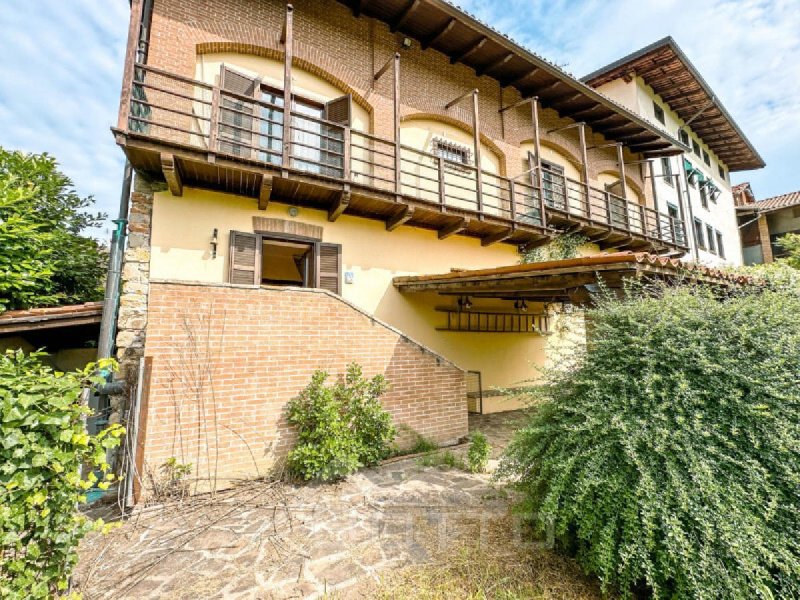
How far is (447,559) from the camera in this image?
10.4 ft

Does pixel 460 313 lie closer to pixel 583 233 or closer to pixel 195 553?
pixel 583 233

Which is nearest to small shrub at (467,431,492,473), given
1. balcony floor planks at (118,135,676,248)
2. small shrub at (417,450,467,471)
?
small shrub at (417,450,467,471)

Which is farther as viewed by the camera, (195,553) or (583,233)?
(583,233)

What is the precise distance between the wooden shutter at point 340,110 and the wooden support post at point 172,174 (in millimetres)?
3561

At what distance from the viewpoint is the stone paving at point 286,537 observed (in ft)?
9.43

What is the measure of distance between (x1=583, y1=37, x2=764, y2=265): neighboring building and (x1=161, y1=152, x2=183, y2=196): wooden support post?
16733mm

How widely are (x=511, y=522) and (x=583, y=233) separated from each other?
996cm

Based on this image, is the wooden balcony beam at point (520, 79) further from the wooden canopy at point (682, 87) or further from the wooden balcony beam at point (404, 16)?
the wooden canopy at point (682, 87)

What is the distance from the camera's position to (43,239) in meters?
5.81

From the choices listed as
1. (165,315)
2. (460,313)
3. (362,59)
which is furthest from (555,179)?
(165,315)

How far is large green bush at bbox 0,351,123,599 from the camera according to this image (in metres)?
1.82

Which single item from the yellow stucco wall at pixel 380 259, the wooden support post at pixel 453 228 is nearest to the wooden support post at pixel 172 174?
the yellow stucco wall at pixel 380 259

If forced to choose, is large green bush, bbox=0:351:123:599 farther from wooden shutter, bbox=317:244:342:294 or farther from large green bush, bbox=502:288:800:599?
wooden shutter, bbox=317:244:342:294

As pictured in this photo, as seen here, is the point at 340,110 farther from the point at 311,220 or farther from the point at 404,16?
A: the point at 404,16
